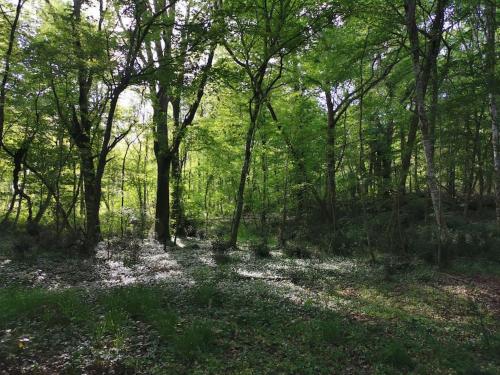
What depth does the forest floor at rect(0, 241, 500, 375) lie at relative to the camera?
214 inches

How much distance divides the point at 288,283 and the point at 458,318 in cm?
401

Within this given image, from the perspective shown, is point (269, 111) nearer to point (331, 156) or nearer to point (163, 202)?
point (331, 156)

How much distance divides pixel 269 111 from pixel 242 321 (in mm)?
18187

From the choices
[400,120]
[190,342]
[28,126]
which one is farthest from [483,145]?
[28,126]

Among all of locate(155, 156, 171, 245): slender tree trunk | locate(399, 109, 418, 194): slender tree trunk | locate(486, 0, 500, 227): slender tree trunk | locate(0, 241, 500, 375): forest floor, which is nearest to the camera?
locate(0, 241, 500, 375): forest floor

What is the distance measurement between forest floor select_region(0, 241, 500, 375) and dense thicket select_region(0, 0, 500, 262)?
10.2 feet

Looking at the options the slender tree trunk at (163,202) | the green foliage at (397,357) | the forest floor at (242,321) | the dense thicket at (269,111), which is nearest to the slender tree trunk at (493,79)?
the dense thicket at (269,111)

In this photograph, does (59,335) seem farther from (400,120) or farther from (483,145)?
(483,145)

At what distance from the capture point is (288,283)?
10.2 metres

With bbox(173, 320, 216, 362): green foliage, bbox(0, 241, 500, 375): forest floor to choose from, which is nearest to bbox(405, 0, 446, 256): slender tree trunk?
bbox(0, 241, 500, 375): forest floor

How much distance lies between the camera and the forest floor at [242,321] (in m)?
5.43

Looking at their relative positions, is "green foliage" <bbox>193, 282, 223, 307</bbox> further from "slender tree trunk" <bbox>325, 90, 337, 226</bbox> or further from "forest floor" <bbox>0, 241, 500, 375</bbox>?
Answer: "slender tree trunk" <bbox>325, 90, 337, 226</bbox>

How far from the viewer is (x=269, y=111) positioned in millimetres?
23672

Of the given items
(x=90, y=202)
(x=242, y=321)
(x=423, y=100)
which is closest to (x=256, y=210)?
(x=90, y=202)
